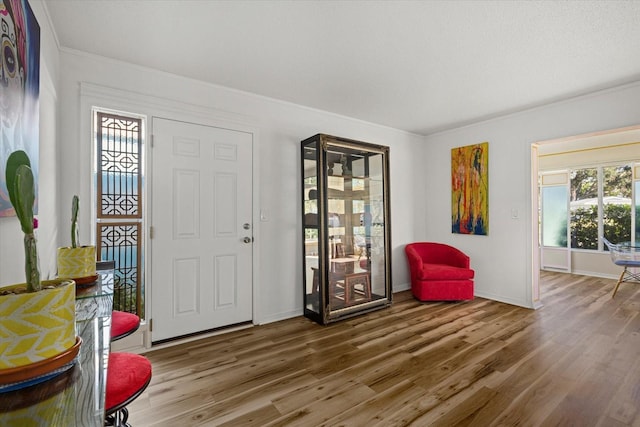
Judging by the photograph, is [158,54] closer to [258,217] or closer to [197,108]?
[197,108]

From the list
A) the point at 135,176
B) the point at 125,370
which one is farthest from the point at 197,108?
the point at 125,370

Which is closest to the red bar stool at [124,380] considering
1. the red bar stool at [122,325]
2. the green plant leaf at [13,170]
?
the red bar stool at [122,325]

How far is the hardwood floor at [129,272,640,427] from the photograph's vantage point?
1.89 meters

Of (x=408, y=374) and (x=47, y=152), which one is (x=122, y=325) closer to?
(x=47, y=152)

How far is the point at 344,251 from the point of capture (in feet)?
12.2

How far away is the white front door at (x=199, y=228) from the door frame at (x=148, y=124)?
46mm

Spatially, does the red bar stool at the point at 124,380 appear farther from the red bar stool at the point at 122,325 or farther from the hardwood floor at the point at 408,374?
the hardwood floor at the point at 408,374

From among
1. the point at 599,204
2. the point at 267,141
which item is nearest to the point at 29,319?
the point at 267,141

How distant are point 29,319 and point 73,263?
0.99 meters

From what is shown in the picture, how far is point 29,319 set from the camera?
26.1 inches

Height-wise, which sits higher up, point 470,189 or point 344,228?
point 470,189

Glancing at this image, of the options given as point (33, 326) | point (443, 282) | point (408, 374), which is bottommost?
point (408, 374)

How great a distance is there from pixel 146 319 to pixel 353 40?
2.98 metres

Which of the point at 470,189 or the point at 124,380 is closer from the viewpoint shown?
the point at 124,380
